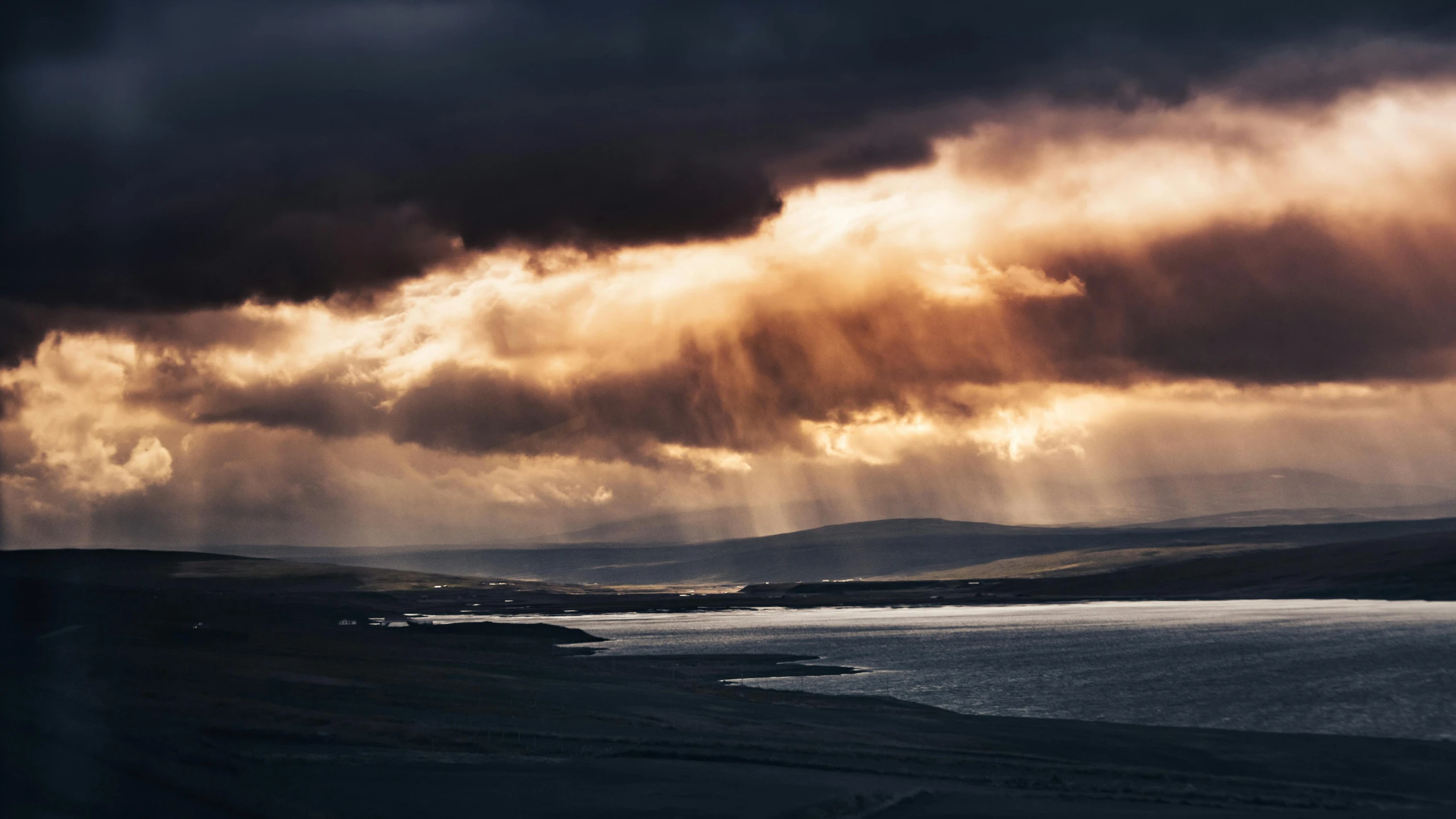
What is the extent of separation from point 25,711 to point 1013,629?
12779cm

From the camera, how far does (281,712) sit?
148 ft

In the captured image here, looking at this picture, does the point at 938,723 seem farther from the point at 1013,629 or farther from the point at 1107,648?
the point at 1013,629

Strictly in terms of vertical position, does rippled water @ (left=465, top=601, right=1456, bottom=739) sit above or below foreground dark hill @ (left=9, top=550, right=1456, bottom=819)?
below

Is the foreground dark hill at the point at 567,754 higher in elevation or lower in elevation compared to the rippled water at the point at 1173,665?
higher

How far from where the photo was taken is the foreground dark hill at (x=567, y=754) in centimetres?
3219

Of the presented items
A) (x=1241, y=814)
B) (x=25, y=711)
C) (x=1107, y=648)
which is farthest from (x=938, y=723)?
(x=1107, y=648)

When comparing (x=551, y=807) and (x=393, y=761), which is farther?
(x=393, y=761)

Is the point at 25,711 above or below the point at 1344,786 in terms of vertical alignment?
above

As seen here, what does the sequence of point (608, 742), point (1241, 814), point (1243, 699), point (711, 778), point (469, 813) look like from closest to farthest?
point (469, 813) < point (1241, 814) < point (711, 778) < point (608, 742) < point (1243, 699)

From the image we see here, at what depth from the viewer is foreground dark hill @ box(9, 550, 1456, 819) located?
3219 centimetres

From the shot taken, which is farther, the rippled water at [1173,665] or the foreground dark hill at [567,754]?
the rippled water at [1173,665]

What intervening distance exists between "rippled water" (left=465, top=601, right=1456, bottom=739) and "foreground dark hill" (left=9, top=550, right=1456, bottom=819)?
24.7 ft

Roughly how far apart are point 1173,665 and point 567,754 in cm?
5933

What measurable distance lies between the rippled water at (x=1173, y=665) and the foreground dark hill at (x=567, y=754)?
24.7 feet
